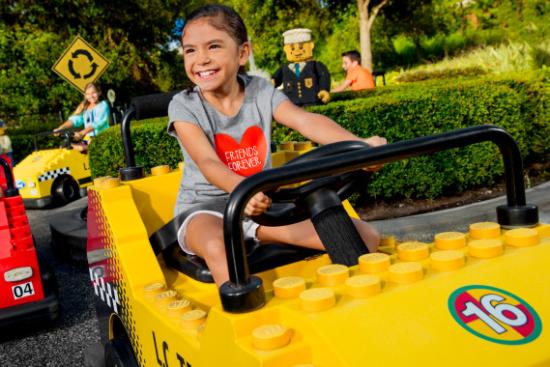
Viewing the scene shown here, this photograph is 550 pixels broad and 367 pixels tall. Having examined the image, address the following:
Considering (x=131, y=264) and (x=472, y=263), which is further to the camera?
(x=131, y=264)

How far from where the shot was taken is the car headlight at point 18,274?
3.30m

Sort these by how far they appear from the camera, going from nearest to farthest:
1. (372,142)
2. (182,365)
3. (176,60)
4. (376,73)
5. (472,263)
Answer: (472,263) < (182,365) < (372,142) < (376,73) < (176,60)

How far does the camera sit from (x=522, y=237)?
1.41m

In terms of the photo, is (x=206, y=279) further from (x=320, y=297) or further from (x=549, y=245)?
(x=549, y=245)

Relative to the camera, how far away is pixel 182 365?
4.81ft

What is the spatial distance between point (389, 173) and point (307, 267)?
10.3 feet

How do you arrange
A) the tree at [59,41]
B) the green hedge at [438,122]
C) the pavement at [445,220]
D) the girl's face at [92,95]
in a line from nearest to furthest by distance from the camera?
the pavement at [445,220]
the green hedge at [438,122]
the girl's face at [92,95]
the tree at [59,41]

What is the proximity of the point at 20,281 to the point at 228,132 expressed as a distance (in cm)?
189

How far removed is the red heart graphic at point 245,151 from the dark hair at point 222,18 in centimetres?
34

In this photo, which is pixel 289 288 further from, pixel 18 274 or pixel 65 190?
pixel 65 190

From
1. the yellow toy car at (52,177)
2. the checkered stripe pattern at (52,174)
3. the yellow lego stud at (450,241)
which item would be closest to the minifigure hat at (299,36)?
the yellow toy car at (52,177)

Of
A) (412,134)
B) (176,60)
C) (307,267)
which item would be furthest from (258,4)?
(307,267)

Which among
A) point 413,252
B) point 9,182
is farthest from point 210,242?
point 9,182

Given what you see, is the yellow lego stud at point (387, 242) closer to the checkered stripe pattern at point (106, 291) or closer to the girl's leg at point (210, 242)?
the girl's leg at point (210, 242)
